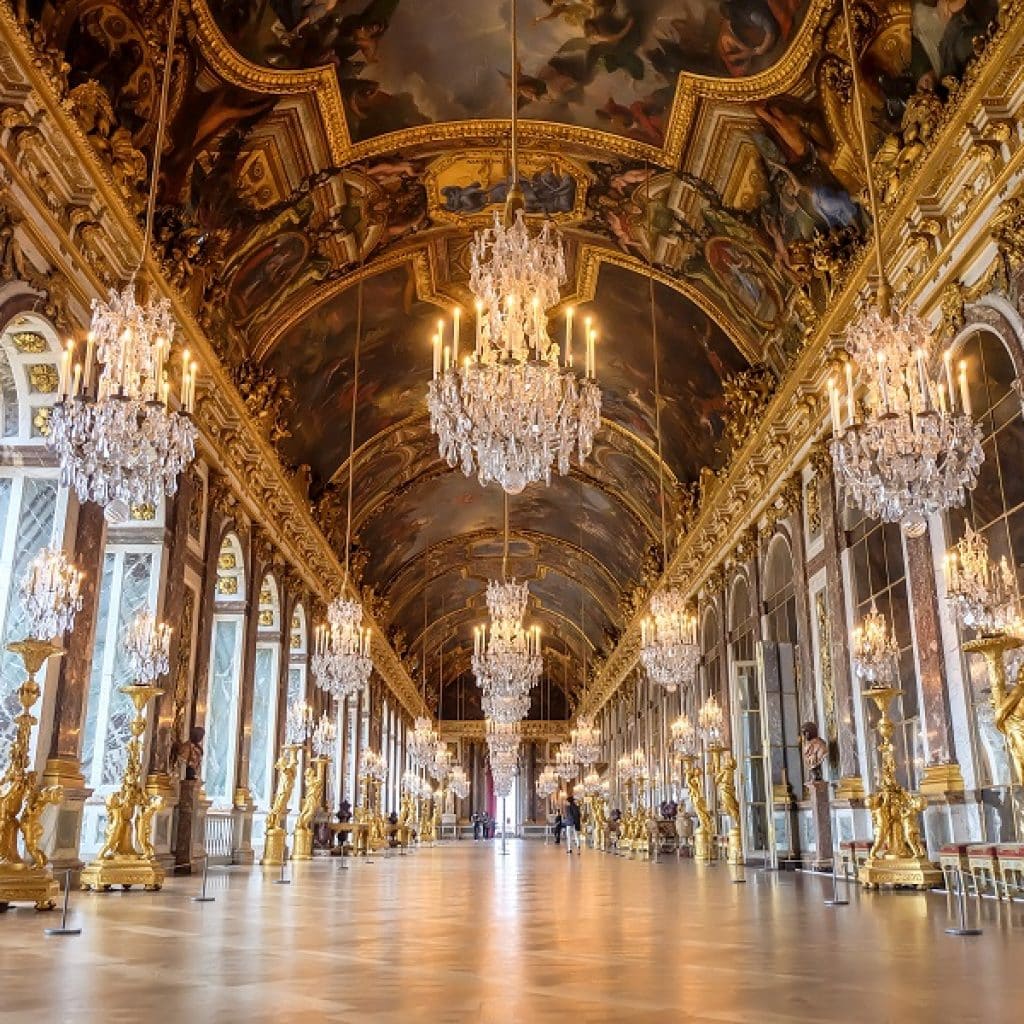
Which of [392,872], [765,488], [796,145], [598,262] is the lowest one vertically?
[392,872]

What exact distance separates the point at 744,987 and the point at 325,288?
13.4 meters

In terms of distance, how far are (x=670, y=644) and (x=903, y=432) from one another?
7408 mm

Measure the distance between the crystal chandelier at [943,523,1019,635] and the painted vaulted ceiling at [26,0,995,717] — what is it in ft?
14.3

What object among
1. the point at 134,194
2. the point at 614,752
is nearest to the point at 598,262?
the point at 134,194

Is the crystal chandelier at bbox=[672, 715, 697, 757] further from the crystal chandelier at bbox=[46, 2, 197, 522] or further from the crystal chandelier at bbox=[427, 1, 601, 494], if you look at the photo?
Answer: the crystal chandelier at bbox=[46, 2, 197, 522]

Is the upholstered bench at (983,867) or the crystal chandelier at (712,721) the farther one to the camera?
the crystal chandelier at (712,721)

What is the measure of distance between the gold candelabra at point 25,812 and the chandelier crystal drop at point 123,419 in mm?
1154

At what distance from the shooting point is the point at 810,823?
13.3 meters

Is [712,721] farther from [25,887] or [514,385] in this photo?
[25,887]

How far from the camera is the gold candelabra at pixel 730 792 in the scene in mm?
14641

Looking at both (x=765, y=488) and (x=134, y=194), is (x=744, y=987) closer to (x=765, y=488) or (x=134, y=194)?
(x=134, y=194)

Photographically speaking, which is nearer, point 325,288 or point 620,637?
point 325,288

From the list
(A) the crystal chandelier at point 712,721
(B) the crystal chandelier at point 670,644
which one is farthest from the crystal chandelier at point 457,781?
(B) the crystal chandelier at point 670,644

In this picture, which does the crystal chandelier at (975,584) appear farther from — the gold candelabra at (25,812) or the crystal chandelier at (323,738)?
the crystal chandelier at (323,738)
